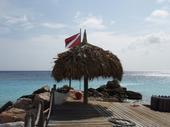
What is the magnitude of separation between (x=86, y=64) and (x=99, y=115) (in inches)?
109

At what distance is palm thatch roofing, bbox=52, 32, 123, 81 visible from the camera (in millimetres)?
14609

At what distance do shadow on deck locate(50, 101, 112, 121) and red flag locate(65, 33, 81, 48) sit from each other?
2.94 m

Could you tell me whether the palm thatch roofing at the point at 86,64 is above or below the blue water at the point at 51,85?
above

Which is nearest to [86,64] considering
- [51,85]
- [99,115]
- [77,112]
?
[77,112]

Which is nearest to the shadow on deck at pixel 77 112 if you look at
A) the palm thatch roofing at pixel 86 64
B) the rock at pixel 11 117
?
the palm thatch roofing at pixel 86 64

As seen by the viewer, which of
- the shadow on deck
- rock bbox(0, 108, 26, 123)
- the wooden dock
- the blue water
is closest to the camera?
the wooden dock

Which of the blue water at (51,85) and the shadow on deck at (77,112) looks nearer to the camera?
the shadow on deck at (77,112)

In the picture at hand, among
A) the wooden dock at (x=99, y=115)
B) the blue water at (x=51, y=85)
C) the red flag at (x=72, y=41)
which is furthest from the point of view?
the blue water at (x=51, y=85)

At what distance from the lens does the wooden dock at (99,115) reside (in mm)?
11282

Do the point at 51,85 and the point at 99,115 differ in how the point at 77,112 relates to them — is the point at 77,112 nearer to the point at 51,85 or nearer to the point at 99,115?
the point at 99,115

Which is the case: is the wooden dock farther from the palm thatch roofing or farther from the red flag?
the red flag

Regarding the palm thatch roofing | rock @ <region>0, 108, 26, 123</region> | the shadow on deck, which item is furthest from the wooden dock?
rock @ <region>0, 108, 26, 123</region>

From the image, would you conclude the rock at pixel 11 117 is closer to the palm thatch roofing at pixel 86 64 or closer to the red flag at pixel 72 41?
the palm thatch roofing at pixel 86 64

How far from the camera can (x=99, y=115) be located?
12836 millimetres
